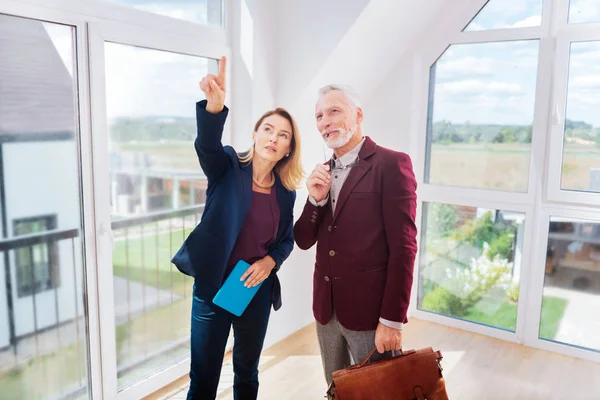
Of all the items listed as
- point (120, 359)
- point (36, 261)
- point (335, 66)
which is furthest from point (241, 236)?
point (335, 66)

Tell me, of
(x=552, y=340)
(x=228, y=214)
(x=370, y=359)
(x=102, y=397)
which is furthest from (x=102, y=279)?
(x=552, y=340)

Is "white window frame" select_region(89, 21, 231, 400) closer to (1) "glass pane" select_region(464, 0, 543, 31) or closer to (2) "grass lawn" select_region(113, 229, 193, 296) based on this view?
(2) "grass lawn" select_region(113, 229, 193, 296)

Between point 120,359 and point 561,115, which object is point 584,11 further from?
point 120,359

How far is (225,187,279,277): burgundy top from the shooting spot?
1.81 m

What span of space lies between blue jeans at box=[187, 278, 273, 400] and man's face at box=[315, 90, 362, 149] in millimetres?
659

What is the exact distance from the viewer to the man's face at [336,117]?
1613 mm

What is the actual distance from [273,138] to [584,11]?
2.13 m

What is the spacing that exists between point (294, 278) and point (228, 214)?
1.51m

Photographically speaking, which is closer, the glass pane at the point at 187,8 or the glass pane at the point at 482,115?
the glass pane at the point at 187,8

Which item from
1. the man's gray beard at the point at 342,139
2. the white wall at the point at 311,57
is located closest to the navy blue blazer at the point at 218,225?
the man's gray beard at the point at 342,139

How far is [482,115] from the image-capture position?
322 cm

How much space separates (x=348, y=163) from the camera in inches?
65.0

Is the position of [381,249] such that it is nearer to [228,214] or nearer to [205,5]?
[228,214]

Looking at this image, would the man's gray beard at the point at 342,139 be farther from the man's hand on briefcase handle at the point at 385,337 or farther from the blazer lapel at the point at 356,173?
the man's hand on briefcase handle at the point at 385,337
